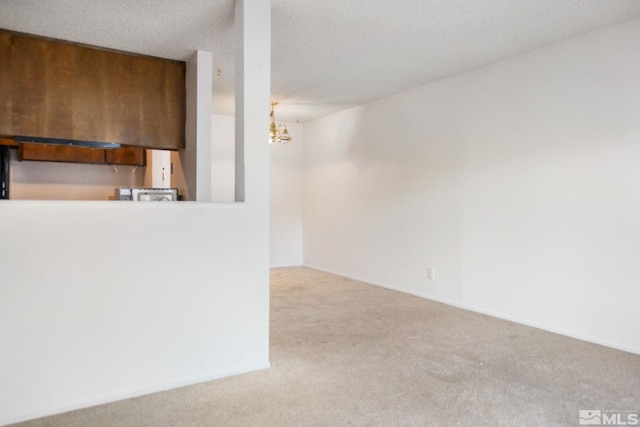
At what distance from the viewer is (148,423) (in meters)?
2.04

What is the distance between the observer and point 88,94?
3.61 metres

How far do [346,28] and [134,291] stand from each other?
8.19 ft

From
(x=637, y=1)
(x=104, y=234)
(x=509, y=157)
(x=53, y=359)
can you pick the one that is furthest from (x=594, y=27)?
(x=53, y=359)

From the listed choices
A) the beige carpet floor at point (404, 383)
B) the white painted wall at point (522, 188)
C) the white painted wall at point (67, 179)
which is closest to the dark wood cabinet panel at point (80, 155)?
the white painted wall at point (67, 179)

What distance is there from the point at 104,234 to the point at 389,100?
4.04m

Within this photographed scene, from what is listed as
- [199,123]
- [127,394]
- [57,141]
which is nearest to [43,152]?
[57,141]

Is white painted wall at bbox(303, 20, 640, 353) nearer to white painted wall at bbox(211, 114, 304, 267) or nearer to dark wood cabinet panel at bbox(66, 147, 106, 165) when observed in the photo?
white painted wall at bbox(211, 114, 304, 267)

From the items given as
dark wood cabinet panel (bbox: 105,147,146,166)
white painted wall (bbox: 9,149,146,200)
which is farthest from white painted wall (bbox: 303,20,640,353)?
white painted wall (bbox: 9,149,146,200)

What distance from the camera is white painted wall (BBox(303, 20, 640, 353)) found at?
311 cm

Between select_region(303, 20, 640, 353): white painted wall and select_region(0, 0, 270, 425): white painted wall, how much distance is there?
2.43m

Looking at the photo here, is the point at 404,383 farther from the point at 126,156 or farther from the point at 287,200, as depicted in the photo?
the point at 126,156

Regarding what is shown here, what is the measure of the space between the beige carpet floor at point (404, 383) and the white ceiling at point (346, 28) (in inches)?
98.2

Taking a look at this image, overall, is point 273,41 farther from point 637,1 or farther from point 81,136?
point 637,1

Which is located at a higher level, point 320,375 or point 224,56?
point 224,56
